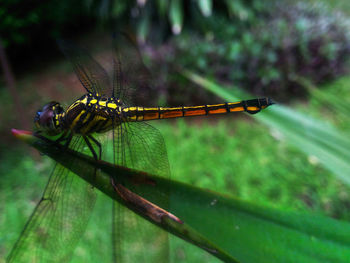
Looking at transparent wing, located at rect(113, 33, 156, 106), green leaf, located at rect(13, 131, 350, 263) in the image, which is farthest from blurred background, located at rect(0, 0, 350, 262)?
green leaf, located at rect(13, 131, 350, 263)

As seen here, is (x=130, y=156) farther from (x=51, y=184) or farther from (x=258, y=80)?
(x=258, y=80)

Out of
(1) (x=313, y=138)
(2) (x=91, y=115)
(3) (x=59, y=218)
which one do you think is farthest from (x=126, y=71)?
(1) (x=313, y=138)

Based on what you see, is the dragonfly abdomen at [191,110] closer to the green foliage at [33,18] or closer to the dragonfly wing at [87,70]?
the dragonfly wing at [87,70]

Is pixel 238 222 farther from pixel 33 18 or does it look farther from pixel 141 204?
pixel 33 18

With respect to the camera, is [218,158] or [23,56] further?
[23,56]

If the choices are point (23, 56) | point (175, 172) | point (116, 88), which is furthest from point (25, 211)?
point (23, 56)
